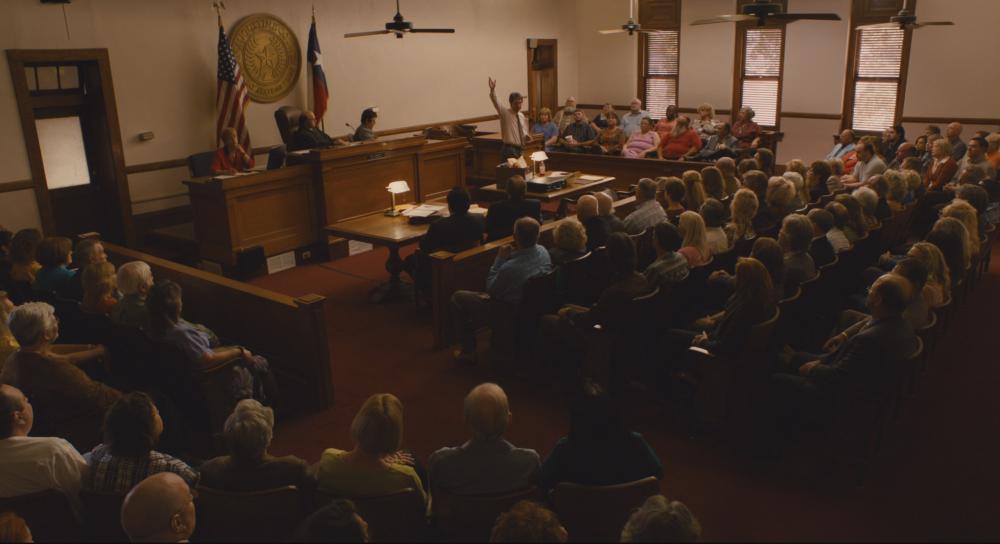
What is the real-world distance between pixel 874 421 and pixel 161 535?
320 centimetres

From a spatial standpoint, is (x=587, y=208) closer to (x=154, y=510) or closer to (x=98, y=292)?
(x=98, y=292)

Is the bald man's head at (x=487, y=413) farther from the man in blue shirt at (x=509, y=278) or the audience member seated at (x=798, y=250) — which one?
the audience member seated at (x=798, y=250)

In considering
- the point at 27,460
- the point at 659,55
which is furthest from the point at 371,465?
the point at 659,55

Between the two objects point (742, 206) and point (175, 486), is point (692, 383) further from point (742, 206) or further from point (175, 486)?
point (175, 486)

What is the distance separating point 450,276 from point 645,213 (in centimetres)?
168

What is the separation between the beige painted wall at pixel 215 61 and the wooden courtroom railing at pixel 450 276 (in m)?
4.66

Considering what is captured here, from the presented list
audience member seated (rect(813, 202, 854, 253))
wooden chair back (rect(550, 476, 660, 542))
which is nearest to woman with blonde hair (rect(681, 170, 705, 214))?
audience member seated (rect(813, 202, 854, 253))

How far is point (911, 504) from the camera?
11.6 ft

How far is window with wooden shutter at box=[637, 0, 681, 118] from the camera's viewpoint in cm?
1298

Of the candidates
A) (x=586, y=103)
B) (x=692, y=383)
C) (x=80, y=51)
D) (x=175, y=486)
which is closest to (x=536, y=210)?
(x=692, y=383)

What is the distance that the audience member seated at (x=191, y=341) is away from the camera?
12.8 feet

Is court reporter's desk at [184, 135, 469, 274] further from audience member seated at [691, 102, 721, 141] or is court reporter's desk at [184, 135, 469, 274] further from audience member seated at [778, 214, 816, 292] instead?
audience member seated at [778, 214, 816, 292]

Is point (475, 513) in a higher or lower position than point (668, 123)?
lower

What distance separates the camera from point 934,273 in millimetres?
4352
